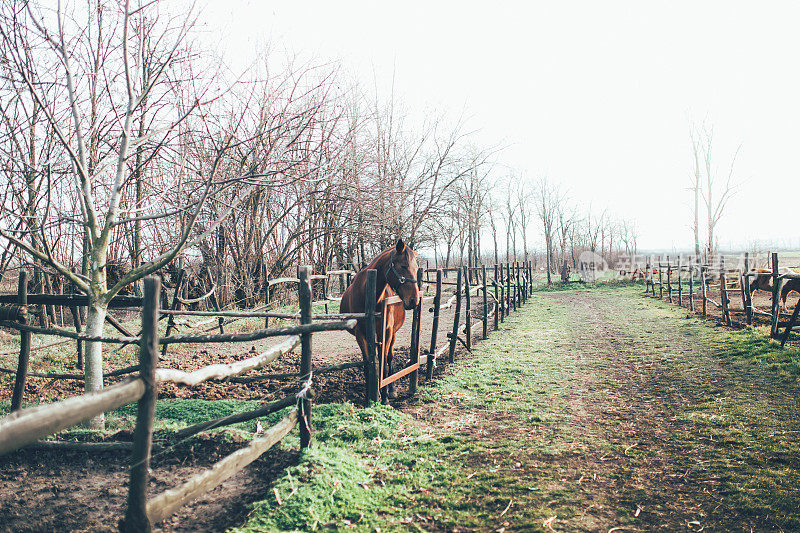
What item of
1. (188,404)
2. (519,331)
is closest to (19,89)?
(188,404)

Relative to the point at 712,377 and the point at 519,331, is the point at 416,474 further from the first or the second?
the point at 519,331

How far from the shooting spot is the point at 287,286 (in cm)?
1766

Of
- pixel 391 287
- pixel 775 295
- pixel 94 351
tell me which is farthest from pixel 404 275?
pixel 775 295

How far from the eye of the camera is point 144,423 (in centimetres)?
218

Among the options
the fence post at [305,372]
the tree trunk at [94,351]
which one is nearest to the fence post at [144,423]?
the fence post at [305,372]

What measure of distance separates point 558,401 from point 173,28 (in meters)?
6.17

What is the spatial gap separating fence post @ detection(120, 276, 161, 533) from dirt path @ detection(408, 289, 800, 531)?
1.88m

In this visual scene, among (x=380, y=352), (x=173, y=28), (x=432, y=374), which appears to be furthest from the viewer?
(x=432, y=374)

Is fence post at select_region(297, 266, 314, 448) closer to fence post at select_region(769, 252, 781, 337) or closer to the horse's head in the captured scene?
the horse's head

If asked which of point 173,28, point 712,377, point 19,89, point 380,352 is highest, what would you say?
point 173,28

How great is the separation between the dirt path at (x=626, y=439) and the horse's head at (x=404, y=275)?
4.59 feet

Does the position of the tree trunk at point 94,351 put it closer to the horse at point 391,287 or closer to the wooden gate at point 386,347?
the horse at point 391,287

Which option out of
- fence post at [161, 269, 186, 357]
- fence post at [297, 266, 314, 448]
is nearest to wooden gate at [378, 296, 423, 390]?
fence post at [297, 266, 314, 448]

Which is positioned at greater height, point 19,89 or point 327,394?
point 19,89
